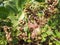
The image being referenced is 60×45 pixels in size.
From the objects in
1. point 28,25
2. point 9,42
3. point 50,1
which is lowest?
point 9,42

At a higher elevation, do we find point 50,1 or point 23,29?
point 50,1

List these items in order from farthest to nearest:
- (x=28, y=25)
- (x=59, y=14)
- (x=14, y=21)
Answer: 1. (x=59, y=14)
2. (x=14, y=21)
3. (x=28, y=25)

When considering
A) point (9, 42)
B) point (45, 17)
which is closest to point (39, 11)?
point (45, 17)

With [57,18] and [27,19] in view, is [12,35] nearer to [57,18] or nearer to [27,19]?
[27,19]

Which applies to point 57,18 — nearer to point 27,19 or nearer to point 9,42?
point 27,19

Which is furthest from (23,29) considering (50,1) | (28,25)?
(50,1)

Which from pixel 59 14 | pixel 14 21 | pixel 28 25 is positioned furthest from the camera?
pixel 59 14

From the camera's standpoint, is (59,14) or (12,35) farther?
(59,14)
